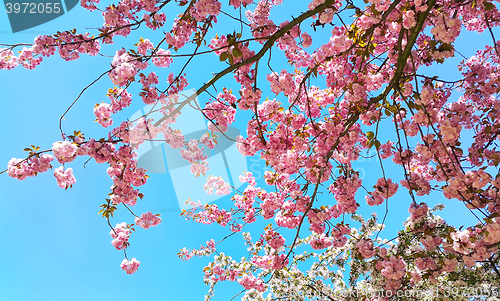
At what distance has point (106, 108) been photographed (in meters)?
3.34

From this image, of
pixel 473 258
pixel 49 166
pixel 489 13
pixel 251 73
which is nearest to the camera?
pixel 473 258

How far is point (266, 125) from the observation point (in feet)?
12.4

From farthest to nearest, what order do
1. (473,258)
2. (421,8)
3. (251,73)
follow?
(251,73) → (473,258) → (421,8)

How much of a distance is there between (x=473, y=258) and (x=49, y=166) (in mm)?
4552

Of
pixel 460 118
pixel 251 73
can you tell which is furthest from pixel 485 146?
pixel 251 73

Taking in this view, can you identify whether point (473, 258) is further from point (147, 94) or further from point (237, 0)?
point (147, 94)

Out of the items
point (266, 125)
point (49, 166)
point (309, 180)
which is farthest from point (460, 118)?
point (49, 166)

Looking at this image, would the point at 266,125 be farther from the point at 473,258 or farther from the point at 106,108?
the point at 473,258

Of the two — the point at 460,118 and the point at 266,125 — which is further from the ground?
the point at 266,125

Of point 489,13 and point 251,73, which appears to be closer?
→ point 251,73

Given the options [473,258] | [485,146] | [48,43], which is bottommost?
[473,258]

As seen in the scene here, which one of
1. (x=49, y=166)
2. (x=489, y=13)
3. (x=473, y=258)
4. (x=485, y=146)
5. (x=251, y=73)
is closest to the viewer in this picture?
(x=473, y=258)

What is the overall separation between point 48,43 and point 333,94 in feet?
13.9

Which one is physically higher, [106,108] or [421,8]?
[106,108]
